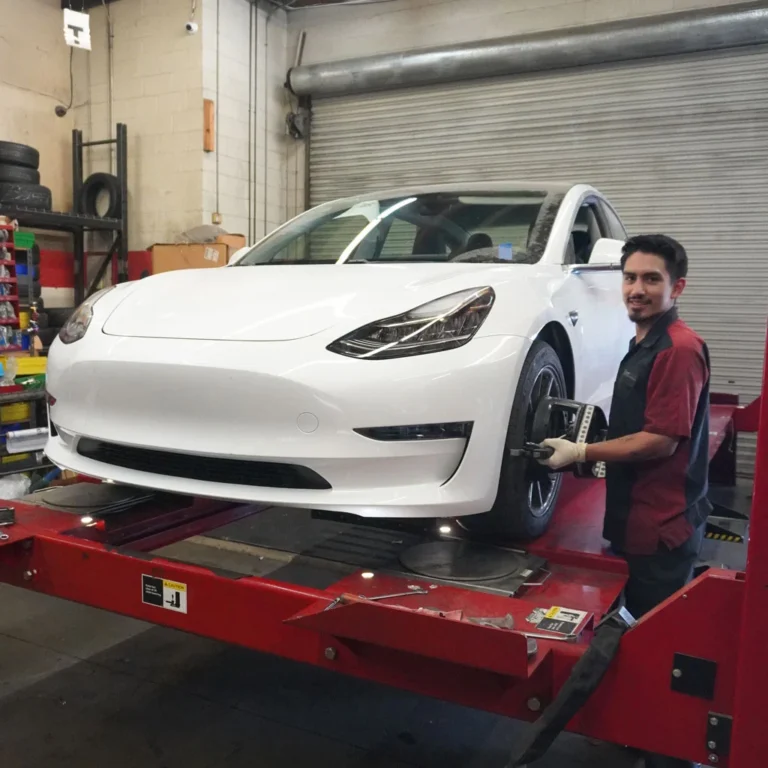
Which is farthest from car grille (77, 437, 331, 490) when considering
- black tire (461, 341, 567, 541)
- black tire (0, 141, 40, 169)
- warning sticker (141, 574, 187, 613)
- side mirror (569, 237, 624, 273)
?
black tire (0, 141, 40, 169)

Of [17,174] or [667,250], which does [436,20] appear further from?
[667,250]

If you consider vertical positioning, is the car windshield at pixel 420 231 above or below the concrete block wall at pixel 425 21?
below

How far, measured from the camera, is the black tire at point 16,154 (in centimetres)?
596

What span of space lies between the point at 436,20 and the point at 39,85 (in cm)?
395

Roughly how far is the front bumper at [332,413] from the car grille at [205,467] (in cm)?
2

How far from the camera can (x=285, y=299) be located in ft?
6.59

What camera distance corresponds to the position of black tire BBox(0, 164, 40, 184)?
5.99m

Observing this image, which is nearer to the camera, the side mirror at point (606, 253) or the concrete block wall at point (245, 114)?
the side mirror at point (606, 253)

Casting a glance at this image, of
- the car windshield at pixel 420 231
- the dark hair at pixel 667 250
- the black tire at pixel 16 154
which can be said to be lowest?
the dark hair at pixel 667 250

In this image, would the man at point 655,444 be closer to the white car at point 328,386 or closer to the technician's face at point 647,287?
the technician's face at point 647,287

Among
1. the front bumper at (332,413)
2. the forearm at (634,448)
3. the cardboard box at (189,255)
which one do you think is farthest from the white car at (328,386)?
the cardboard box at (189,255)

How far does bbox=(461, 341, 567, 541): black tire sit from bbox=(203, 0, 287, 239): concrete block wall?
558 centimetres

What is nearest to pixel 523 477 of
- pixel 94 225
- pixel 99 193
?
pixel 94 225

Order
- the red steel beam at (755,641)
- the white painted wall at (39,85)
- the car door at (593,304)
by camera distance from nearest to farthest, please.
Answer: the red steel beam at (755,641) < the car door at (593,304) < the white painted wall at (39,85)
